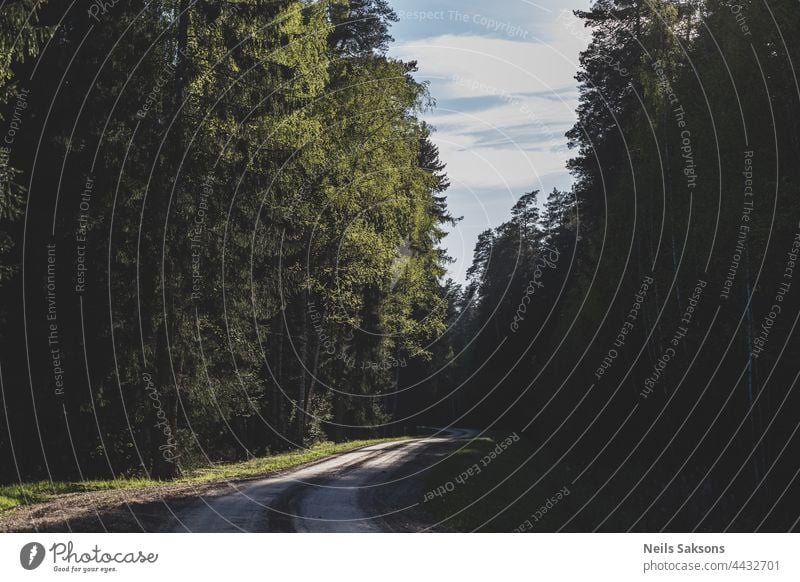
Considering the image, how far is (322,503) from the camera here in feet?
61.0

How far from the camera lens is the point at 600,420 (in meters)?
32.3

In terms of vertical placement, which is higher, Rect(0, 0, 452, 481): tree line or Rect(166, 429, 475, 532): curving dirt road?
Rect(0, 0, 452, 481): tree line

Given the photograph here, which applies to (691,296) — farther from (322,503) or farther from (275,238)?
(275,238)

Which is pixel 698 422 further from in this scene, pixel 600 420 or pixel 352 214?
pixel 352 214

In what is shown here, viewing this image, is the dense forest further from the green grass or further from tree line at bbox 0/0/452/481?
the green grass

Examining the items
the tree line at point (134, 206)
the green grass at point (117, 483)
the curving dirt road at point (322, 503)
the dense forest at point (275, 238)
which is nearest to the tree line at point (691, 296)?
the dense forest at point (275, 238)

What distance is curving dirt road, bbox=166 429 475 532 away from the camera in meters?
15.6

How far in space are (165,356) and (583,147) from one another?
30.9 meters
